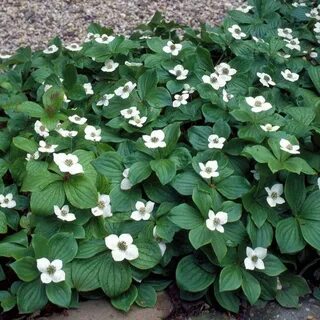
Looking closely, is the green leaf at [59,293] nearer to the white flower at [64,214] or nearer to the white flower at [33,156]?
the white flower at [64,214]

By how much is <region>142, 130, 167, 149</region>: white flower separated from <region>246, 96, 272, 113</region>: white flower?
1.27 ft

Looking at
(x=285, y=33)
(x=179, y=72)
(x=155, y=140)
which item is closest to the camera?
(x=155, y=140)

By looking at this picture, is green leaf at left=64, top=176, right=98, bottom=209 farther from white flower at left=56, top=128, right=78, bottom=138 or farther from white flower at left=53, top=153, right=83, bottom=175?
white flower at left=56, top=128, right=78, bottom=138

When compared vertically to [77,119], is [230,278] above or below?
below

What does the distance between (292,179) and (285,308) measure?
1.56ft

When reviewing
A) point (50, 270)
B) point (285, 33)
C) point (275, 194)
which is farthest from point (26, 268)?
point (285, 33)

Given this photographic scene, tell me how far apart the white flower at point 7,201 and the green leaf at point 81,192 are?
24cm

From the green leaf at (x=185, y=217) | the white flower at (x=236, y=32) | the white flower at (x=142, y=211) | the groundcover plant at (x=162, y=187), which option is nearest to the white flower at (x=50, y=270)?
the groundcover plant at (x=162, y=187)

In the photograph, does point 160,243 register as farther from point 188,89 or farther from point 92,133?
point 188,89

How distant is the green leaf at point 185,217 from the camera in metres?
2.26

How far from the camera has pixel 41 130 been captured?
103 inches

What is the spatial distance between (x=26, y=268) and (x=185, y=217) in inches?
22.9

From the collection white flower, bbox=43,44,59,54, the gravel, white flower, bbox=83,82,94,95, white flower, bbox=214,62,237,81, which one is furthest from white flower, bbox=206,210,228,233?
the gravel

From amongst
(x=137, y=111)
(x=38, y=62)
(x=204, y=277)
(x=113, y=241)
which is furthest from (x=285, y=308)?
(x=38, y=62)
